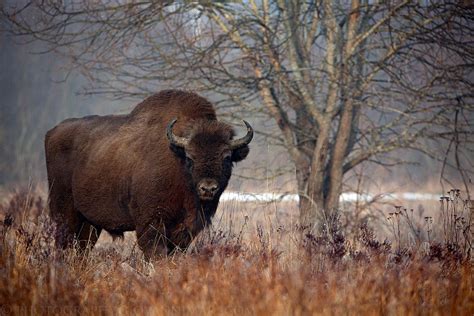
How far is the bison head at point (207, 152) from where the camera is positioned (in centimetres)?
697

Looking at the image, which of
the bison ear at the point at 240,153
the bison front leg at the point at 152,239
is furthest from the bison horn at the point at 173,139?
the bison front leg at the point at 152,239

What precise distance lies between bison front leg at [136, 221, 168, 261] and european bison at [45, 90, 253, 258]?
0.01 m

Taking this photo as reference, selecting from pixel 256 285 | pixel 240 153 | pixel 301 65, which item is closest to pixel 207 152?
pixel 240 153

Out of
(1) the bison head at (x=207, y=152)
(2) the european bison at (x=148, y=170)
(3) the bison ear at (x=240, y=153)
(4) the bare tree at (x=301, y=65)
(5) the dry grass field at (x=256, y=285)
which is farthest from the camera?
(4) the bare tree at (x=301, y=65)

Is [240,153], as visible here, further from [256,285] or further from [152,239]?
[256,285]

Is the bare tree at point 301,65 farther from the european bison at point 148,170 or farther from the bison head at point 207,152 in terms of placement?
the bison head at point 207,152

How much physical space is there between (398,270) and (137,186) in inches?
126

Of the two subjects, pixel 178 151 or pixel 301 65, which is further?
pixel 301 65

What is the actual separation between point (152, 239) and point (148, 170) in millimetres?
761

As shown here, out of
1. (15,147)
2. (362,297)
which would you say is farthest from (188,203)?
(15,147)

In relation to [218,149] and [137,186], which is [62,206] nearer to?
[137,186]

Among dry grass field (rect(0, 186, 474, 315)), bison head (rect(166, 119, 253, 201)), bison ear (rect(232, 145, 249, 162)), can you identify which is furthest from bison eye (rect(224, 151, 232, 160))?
dry grass field (rect(0, 186, 474, 315))

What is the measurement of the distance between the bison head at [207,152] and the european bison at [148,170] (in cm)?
1

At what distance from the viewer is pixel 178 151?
23.9ft
